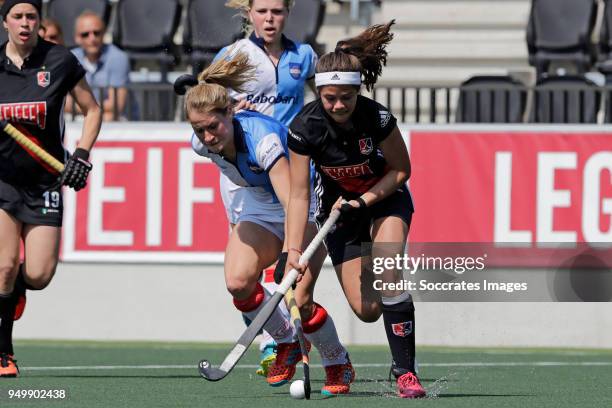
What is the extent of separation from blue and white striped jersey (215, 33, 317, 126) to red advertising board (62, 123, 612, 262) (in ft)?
7.45

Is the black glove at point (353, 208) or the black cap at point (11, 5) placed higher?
the black cap at point (11, 5)

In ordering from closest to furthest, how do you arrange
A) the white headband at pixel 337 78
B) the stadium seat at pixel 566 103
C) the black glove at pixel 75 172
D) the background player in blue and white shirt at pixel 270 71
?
1. the white headband at pixel 337 78
2. the black glove at pixel 75 172
3. the background player in blue and white shirt at pixel 270 71
4. the stadium seat at pixel 566 103

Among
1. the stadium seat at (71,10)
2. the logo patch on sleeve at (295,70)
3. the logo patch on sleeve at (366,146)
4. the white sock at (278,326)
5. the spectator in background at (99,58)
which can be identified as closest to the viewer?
the logo patch on sleeve at (366,146)

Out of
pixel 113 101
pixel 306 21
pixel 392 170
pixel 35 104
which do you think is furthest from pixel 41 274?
pixel 306 21

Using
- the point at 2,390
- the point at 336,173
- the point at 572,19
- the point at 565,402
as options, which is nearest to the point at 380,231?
the point at 336,173

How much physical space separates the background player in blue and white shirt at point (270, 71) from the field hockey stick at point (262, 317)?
1482mm

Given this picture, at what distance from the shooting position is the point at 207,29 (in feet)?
45.4

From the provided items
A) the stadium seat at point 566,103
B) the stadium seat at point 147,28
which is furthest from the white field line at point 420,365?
the stadium seat at point 147,28

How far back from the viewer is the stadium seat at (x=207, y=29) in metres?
13.3

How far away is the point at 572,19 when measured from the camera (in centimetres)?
1370

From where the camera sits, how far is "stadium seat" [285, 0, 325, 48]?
13438mm

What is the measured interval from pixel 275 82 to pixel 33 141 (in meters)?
1.41

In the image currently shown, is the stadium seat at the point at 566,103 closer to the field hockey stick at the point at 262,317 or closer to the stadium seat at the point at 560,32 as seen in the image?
the stadium seat at the point at 560,32

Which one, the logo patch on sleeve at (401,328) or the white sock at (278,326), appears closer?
the logo patch on sleeve at (401,328)
